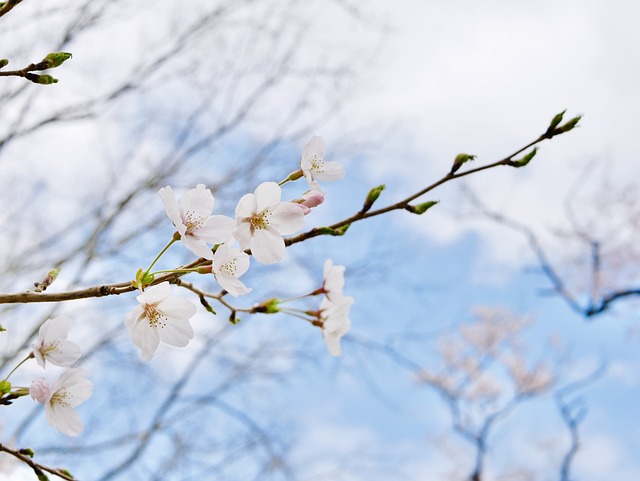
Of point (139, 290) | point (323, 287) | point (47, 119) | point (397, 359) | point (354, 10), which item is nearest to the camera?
point (139, 290)

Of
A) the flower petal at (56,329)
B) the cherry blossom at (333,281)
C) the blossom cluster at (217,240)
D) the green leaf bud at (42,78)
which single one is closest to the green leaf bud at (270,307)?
the blossom cluster at (217,240)

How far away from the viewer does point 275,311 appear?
71 cm

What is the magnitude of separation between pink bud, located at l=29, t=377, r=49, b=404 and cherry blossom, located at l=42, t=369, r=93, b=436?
3 cm

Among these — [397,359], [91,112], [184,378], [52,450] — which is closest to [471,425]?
[397,359]

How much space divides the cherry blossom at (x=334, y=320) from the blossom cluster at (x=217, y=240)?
0.15 meters

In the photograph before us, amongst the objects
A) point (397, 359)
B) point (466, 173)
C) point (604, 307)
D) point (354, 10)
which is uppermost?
point (354, 10)

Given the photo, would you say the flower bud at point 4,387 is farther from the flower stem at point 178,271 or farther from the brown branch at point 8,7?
the brown branch at point 8,7

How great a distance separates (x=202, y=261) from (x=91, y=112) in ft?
11.6

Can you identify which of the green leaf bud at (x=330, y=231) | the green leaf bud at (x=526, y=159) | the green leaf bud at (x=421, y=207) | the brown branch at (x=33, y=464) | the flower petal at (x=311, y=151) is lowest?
the brown branch at (x=33, y=464)

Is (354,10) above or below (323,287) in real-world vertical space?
above

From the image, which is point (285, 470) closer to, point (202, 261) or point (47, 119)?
point (47, 119)

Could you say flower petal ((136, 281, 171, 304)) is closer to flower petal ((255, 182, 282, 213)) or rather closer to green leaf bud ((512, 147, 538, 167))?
flower petal ((255, 182, 282, 213))

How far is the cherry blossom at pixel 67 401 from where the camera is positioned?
0.76 meters

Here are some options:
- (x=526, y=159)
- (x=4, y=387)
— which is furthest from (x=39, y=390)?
(x=526, y=159)
